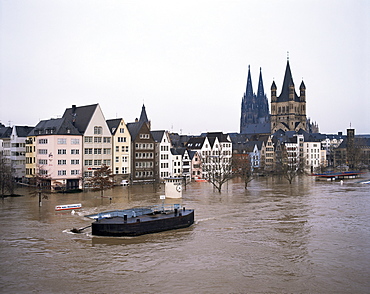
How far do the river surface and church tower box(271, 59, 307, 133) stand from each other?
143 metres

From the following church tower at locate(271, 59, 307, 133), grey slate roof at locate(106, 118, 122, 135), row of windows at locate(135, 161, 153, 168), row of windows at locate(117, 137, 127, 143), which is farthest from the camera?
church tower at locate(271, 59, 307, 133)

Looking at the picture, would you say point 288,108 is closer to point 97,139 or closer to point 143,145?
point 143,145

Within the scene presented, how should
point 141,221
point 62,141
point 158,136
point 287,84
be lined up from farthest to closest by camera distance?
point 287,84
point 158,136
point 62,141
point 141,221

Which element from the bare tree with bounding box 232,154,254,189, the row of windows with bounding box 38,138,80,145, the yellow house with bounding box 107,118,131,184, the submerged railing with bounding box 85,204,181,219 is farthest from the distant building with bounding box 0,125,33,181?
the submerged railing with bounding box 85,204,181,219

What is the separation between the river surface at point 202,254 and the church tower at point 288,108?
143 m

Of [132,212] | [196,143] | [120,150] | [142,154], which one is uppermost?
[196,143]

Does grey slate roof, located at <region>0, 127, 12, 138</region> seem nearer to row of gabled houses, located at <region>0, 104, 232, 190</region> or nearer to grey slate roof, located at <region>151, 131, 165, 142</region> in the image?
row of gabled houses, located at <region>0, 104, 232, 190</region>

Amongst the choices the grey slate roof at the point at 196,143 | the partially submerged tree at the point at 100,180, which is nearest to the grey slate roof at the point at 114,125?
the partially submerged tree at the point at 100,180

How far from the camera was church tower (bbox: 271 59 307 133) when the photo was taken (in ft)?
607

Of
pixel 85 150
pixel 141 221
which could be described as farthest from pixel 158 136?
pixel 141 221

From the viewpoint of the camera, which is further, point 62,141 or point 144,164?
point 144,164

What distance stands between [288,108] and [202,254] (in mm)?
167399

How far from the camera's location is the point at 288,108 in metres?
187

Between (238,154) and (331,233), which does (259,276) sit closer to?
(331,233)
